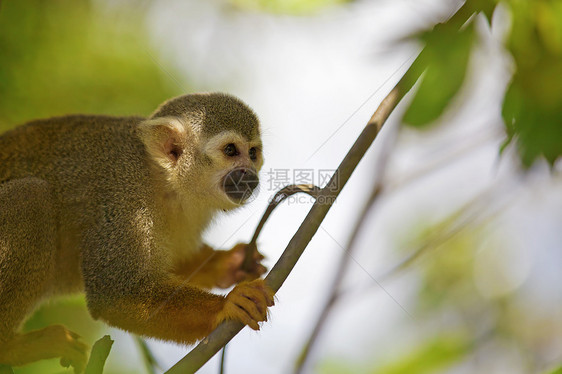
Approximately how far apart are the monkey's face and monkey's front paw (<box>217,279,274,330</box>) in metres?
0.92

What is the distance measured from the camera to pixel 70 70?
16.3ft

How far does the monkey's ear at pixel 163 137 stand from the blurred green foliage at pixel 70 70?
135cm

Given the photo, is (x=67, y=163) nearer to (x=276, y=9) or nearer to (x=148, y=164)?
(x=148, y=164)

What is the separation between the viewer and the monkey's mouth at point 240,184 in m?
3.75

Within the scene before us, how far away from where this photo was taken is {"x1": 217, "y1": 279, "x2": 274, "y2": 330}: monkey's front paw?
2.86 meters

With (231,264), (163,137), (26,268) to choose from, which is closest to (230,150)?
(163,137)

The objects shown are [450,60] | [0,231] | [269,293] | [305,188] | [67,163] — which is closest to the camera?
[450,60]

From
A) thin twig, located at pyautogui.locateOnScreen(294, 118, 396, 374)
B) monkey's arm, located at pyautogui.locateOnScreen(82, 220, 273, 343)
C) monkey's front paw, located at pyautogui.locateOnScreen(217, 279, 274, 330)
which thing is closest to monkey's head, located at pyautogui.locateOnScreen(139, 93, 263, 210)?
monkey's arm, located at pyautogui.locateOnScreen(82, 220, 273, 343)

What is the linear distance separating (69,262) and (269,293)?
1.71 metres

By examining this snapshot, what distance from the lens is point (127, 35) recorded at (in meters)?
5.26

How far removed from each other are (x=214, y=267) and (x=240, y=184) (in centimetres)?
87

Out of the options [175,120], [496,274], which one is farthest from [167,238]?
[496,274]

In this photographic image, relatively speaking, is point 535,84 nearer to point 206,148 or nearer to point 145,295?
point 206,148

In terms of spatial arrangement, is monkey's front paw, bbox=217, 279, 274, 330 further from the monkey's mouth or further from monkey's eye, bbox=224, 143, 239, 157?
monkey's eye, bbox=224, 143, 239, 157
